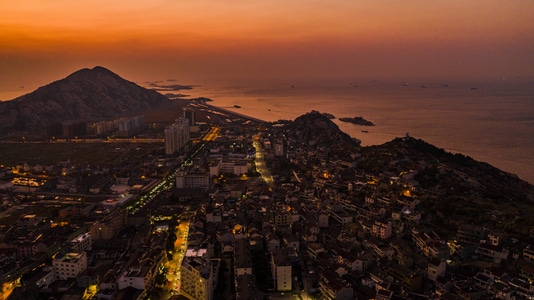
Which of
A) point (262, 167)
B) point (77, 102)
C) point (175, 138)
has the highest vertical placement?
point (77, 102)

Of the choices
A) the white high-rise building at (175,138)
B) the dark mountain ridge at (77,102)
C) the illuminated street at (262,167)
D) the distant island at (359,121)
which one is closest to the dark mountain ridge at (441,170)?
the illuminated street at (262,167)

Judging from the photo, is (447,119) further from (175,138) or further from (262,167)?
(175,138)

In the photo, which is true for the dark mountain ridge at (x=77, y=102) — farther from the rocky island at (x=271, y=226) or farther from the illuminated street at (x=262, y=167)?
the illuminated street at (x=262, y=167)

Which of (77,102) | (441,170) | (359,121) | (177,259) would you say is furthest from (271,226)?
(77,102)

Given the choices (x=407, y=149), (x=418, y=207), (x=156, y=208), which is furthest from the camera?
(x=407, y=149)

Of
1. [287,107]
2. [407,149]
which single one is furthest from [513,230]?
[287,107]

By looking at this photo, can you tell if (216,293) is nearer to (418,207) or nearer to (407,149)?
(418,207)

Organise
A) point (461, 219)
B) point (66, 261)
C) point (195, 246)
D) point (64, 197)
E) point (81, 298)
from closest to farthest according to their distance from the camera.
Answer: point (81, 298), point (66, 261), point (195, 246), point (461, 219), point (64, 197)

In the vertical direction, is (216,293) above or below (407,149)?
below
